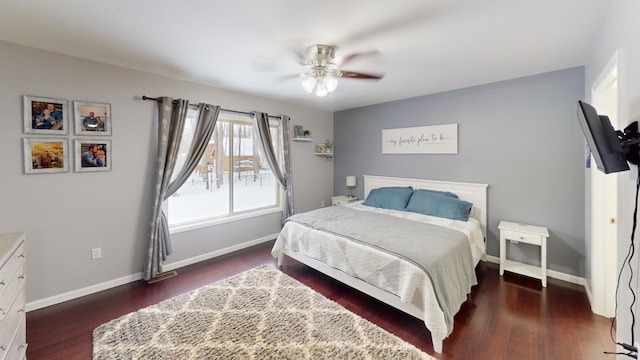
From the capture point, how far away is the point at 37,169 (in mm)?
2406

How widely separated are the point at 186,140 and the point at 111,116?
82cm

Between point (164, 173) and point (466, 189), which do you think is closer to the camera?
point (164, 173)

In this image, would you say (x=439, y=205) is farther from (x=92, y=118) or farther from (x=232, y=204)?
(x=92, y=118)

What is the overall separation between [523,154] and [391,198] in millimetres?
1768

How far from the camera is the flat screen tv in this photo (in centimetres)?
122

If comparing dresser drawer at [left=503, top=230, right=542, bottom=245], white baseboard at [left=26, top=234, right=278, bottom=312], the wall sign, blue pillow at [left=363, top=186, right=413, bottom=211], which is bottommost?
white baseboard at [left=26, top=234, right=278, bottom=312]

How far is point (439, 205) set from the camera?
11.3 feet

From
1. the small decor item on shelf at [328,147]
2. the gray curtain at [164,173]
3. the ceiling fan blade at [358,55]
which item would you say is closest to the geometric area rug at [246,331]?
the gray curtain at [164,173]

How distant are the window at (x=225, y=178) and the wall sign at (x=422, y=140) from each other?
204 centimetres

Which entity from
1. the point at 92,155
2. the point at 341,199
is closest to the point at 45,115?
the point at 92,155

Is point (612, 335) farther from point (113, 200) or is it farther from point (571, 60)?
point (113, 200)

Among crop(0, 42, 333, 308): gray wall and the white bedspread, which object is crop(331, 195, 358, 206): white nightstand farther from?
crop(0, 42, 333, 308): gray wall

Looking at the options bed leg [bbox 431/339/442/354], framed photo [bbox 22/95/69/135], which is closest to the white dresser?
framed photo [bbox 22/95/69/135]

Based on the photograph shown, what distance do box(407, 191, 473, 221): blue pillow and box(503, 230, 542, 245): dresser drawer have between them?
458 mm
